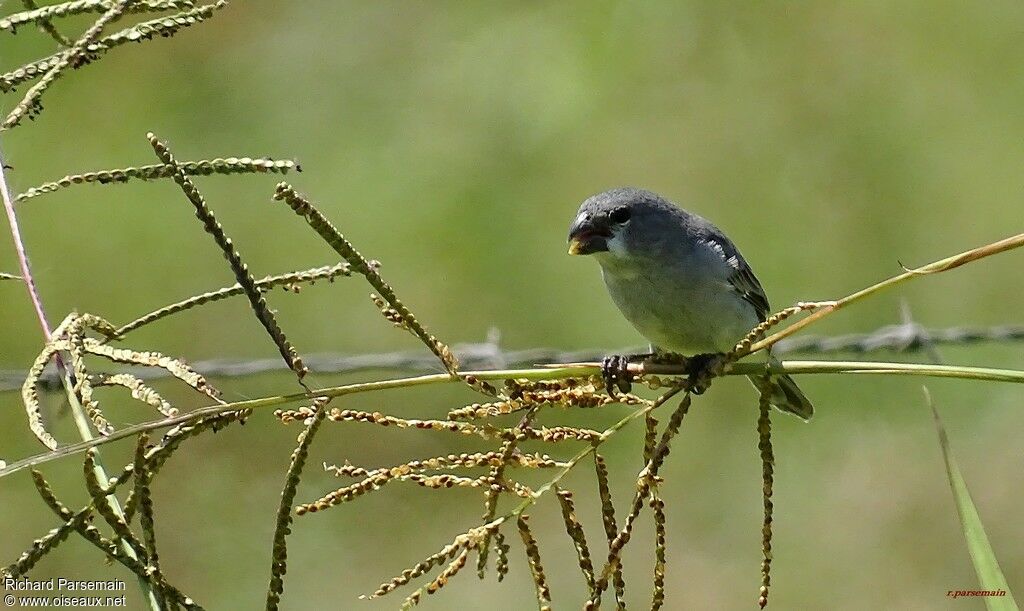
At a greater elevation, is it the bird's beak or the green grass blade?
the bird's beak

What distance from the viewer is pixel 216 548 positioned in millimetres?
5605

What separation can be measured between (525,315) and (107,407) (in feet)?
7.72

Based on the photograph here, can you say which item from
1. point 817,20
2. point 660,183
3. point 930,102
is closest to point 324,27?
point 660,183

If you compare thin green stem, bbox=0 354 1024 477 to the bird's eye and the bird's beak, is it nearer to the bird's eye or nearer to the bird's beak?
the bird's beak

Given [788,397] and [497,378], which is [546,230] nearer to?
[788,397]

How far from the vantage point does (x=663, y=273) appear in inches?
148

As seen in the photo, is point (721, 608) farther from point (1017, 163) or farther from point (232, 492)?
point (1017, 163)

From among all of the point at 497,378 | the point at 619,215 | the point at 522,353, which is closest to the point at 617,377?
the point at 497,378

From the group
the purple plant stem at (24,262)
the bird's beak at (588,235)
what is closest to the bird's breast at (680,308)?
the bird's beak at (588,235)

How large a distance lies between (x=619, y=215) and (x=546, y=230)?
3355 millimetres

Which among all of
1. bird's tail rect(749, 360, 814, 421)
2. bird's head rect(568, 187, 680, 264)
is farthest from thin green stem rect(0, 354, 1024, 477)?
bird's tail rect(749, 360, 814, 421)

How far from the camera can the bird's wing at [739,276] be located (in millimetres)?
4023

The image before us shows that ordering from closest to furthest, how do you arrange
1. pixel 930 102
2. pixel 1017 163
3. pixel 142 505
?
pixel 142 505
pixel 1017 163
pixel 930 102

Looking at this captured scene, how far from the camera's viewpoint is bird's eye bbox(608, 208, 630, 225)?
382cm
